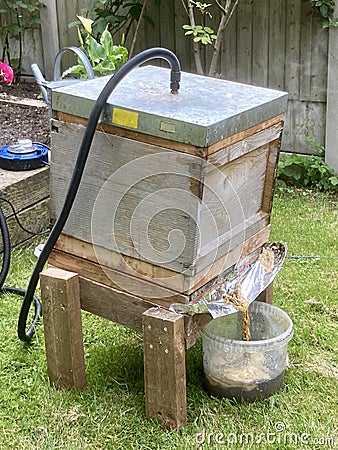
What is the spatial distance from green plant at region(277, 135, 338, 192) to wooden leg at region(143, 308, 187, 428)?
2589mm

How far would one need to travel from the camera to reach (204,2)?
181 inches

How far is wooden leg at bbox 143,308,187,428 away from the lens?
6.90ft

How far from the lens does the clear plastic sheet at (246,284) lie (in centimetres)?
214

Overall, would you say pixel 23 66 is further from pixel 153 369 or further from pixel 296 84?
pixel 153 369

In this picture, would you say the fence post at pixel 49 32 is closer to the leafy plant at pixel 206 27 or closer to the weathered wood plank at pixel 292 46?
the leafy plant at pixel 206 27

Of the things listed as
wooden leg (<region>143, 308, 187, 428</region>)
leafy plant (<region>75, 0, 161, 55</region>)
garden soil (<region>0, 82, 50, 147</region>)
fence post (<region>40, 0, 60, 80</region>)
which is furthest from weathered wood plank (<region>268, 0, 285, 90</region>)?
wooden leg (<region>143, 308, 187, 428</region>)

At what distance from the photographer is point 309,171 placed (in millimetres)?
4508

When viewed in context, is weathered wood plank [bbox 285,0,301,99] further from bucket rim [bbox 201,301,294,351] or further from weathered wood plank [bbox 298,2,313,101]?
bucket rim [bbox 201,301,294,351]

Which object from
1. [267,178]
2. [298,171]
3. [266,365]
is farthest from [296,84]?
[266,365]

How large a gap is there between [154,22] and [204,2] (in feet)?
1.43

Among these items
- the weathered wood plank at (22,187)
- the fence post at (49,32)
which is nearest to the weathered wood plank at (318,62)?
the weathered wood plank at (22,187)

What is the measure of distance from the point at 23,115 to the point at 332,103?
7.33ft

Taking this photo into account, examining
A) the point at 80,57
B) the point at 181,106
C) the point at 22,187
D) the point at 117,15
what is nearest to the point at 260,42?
the point at 117,15

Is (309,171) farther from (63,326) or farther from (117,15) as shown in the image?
(63,326)
